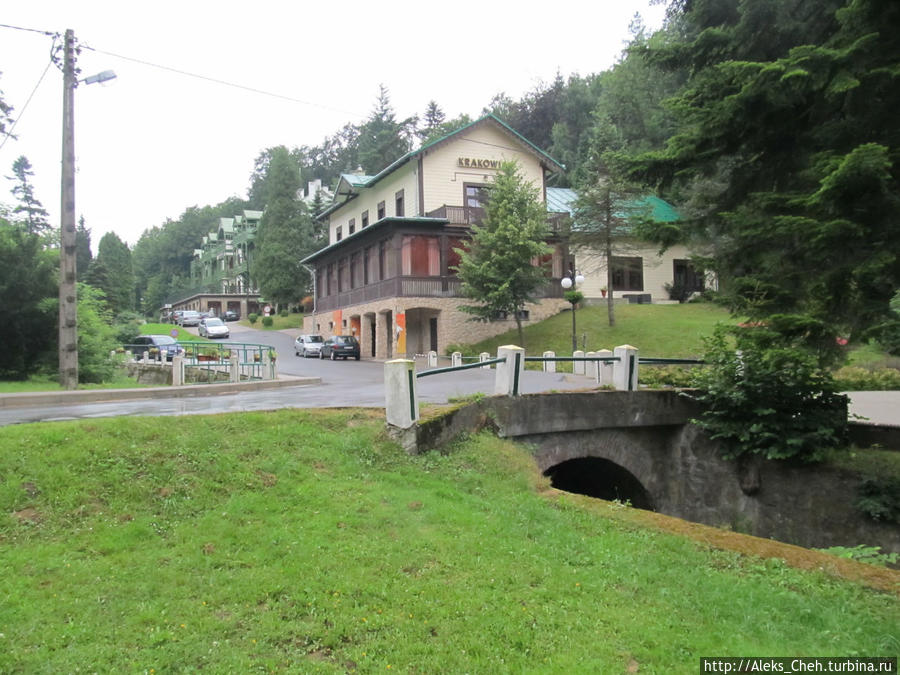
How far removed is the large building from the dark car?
55.7 inches

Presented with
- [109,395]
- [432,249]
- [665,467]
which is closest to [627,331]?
[432,249]

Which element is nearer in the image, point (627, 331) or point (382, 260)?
point (627, 331)

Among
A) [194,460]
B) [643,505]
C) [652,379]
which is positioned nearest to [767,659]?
[194,460]

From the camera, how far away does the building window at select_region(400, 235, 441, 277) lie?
36281 mm

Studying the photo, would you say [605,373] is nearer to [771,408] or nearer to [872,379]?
[771,408]

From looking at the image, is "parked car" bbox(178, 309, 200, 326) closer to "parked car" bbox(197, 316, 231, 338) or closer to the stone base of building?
"parked car" bbox(197, 316, 231, 338)

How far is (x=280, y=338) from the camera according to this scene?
53656mm

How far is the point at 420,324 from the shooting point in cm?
3812

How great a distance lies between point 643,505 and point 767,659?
8152 millimetres

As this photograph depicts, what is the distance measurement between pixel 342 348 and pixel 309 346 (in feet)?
14.0

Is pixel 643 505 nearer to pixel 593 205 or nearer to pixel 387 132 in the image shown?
pixel 593 205

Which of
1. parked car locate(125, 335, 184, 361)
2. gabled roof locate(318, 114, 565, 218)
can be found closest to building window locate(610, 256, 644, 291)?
gabled roof locate(318, 114, 565, 218)

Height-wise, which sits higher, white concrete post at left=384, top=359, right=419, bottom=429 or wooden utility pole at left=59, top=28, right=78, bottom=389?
wooden utility pole at left=59, top=28, right=78, bottom=389

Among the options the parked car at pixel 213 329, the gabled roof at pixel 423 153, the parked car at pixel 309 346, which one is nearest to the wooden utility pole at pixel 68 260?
the gabled roof at pixel 423 153
